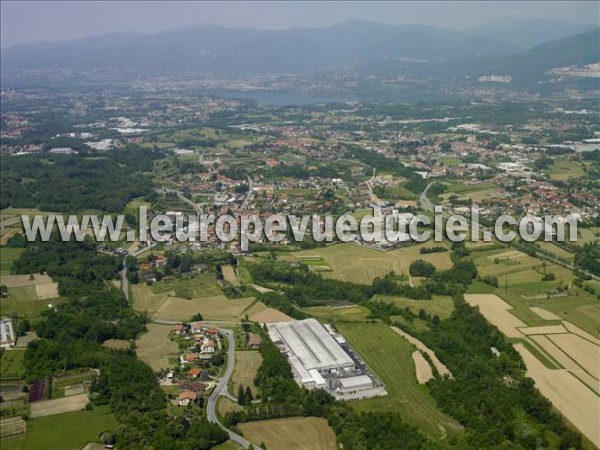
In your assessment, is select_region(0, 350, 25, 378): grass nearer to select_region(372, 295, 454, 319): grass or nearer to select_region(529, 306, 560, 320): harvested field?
select_region(372, 295, 454, 319): grass

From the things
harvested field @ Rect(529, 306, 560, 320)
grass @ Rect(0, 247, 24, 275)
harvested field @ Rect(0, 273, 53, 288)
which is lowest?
harvested field @ Rect(529, 306, 560, 320)

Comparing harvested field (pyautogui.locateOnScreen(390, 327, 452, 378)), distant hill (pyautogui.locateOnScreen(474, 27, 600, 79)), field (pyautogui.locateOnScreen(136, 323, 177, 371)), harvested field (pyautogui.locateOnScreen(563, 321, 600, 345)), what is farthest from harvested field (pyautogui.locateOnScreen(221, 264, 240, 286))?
distant hill (pyautogui.locateOnScreen(474, 27, 600, 79))

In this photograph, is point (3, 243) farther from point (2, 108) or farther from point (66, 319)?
point (2, 108)

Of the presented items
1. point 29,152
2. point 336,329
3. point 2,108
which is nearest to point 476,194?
point 336,329

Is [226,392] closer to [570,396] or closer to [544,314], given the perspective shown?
[570,396]

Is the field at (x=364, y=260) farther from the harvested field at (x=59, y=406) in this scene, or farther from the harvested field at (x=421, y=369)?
the harvested field at (x=59, y=406)
